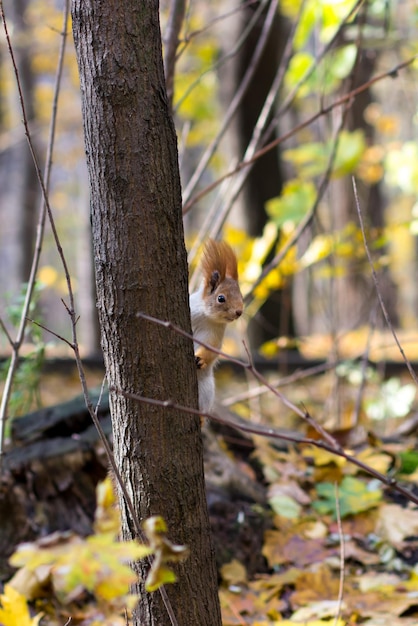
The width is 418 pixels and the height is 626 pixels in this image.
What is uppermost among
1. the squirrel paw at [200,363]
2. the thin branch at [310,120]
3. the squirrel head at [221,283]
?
the thin branch at [310,120]

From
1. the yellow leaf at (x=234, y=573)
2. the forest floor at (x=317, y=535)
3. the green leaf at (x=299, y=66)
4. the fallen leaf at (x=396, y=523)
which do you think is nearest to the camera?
the forest floor at (x=317, y=535)

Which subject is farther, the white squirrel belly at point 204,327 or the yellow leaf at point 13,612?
the white squirrel belly at point 204,327

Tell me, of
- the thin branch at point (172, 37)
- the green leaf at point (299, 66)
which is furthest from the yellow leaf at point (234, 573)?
the green leaf at point (299, 66)

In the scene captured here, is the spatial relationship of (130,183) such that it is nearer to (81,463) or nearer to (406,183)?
(81,463)

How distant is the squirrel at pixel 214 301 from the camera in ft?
5.71

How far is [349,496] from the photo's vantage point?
101 inches

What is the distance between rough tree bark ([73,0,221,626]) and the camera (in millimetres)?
1302

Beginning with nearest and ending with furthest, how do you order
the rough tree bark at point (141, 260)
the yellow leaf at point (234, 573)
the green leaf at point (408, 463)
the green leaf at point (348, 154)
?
the rough tree bark at point (141, 260), the yellow leaf at point (234, 573), the green leaf at point (408, 463), the green leaf at point (348, 154)

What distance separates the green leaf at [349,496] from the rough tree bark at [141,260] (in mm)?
1239

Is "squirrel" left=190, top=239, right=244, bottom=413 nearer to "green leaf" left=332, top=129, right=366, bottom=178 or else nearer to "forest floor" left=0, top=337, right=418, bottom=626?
"forest floor" left=0, top=337, right=418, bottom=626

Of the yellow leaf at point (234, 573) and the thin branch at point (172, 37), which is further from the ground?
the thin branch at point (172, 37)

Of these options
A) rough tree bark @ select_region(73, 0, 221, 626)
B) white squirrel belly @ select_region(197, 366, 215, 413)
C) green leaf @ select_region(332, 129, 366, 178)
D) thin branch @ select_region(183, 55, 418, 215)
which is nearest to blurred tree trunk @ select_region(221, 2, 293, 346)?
green leaf @ select_region(332, 129, 366, 178)

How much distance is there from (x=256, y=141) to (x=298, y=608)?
1712 millimetres

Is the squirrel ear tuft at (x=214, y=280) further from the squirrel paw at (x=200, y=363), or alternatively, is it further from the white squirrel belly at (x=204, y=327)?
the squirrel paw at (x=200, y=363)
